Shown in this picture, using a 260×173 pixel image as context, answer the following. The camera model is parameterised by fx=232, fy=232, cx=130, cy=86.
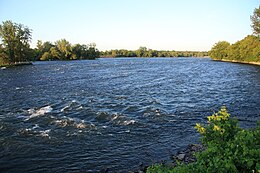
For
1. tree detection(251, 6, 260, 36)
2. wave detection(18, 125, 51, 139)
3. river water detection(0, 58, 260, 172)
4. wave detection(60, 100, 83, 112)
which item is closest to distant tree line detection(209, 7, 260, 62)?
tree detection(251, 6, 260, 36)

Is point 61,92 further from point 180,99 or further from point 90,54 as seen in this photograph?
point 90,54

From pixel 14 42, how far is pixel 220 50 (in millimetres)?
123901

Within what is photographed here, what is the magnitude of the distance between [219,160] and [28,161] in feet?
46.3

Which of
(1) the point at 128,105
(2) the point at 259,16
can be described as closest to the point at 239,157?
(1) the point at 128,105

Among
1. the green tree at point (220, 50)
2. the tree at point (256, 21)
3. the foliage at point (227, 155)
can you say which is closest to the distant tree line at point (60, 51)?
the green tree at point (220, 50)

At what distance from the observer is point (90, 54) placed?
198375 millimetres

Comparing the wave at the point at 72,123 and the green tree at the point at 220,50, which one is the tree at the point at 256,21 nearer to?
the green tree at the point at 220,50

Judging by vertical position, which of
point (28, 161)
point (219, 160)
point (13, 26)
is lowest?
point (28, 161)

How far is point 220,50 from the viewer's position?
154 m

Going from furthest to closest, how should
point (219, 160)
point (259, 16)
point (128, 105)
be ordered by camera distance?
point (259, 16) → point (128, 105) → point (219, 160)

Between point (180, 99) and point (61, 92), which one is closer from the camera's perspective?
point (180, 99)

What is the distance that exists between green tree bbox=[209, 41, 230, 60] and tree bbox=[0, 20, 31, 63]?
385 feet

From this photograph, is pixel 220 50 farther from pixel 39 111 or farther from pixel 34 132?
pixel 34 132

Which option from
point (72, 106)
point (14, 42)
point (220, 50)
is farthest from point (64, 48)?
point (72, 106)
